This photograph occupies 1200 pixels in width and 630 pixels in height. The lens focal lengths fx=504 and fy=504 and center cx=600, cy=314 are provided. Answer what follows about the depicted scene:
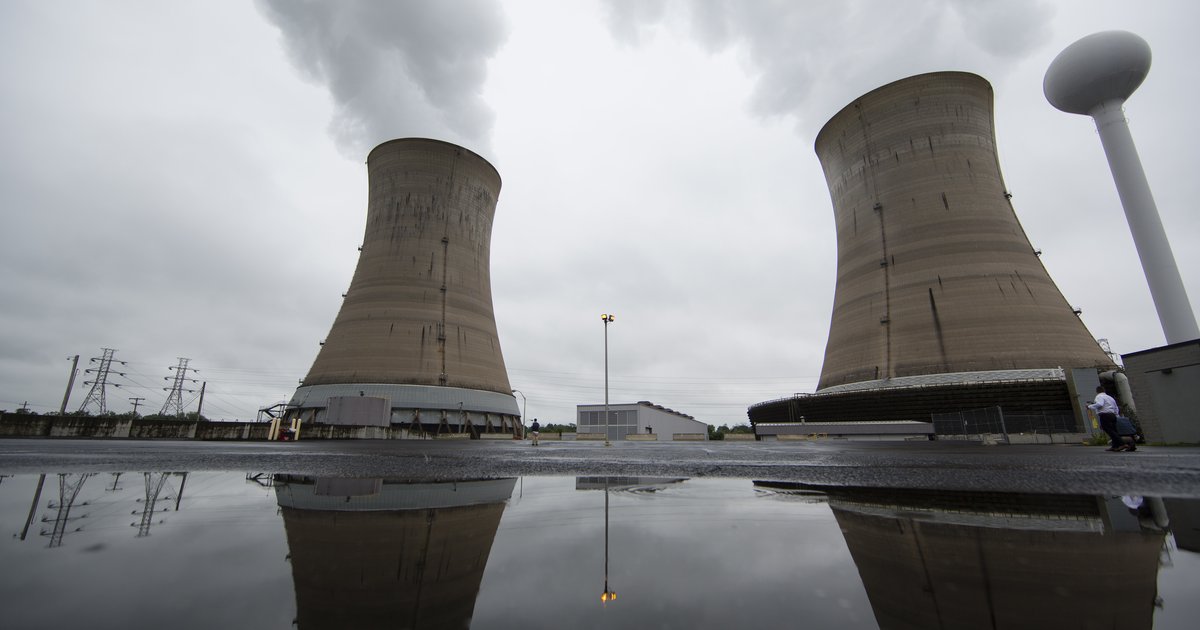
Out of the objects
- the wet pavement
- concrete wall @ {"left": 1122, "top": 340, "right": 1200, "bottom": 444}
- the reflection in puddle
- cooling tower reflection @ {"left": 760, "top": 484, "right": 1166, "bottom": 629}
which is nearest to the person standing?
concrete wall @ {"left": 1122, "top": 340, "right": 1200, "bottom": 444}

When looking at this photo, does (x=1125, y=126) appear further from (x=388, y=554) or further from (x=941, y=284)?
(x=388, y=554)

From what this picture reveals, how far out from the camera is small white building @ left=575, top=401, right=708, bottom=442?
171 feet

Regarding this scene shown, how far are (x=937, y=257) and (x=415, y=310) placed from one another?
92.0 ft

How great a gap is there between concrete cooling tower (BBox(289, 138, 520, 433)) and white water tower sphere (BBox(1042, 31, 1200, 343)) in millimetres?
40134

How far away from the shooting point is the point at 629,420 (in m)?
52.5

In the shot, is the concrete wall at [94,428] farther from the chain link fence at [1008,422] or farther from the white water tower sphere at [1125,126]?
the white water tower sphere at [1125,126]

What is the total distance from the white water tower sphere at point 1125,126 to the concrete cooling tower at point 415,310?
40.1 m

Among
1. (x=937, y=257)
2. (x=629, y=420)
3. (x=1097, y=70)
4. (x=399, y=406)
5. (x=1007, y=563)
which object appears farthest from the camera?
(x=629, y=420)

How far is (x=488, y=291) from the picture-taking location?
33.1 m

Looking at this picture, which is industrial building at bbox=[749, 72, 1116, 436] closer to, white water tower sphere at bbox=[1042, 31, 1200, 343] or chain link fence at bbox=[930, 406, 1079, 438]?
chain link fence at bbox=[930, 406, 1079, 438]

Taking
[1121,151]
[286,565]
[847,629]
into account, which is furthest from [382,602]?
[1121,151]

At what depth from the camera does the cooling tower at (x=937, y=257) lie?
24.4 m

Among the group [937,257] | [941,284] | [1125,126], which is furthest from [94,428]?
[1125,126]

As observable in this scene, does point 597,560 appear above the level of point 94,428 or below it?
below
